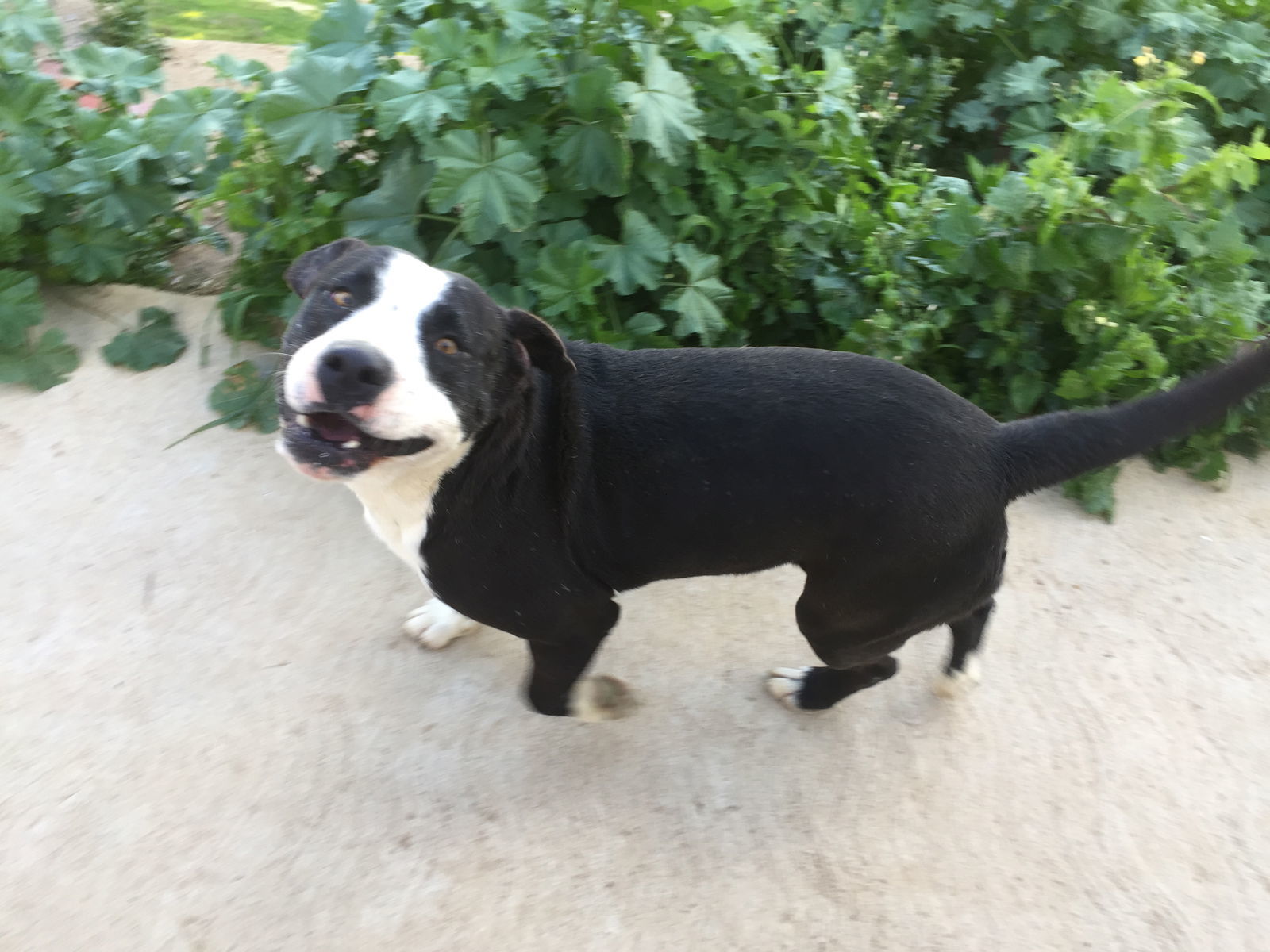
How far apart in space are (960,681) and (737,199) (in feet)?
6.26

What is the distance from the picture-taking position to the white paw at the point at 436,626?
2447mm

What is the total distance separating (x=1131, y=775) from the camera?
2.28 metres

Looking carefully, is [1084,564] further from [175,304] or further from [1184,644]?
[175,304]

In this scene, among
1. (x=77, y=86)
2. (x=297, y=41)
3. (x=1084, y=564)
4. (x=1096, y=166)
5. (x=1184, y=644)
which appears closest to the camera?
(x=1184, y=644)

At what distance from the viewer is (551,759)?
7.30ft

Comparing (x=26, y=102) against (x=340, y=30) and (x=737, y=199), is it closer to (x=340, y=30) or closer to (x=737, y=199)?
(x=340, y=30)

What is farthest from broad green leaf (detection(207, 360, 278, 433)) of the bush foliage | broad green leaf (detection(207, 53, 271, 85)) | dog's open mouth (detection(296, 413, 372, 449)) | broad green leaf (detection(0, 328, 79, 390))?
dog's open mouth (detection(296, 413, 372, 449))

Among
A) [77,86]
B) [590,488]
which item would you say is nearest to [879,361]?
[590,488]

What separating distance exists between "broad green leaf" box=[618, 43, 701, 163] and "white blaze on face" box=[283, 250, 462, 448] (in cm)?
123

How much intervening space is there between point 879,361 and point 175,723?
2111mm

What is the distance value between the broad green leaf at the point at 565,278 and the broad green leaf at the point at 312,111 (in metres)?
0.81

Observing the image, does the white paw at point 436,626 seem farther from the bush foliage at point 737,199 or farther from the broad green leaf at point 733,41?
the broad green leaf at point 733,41

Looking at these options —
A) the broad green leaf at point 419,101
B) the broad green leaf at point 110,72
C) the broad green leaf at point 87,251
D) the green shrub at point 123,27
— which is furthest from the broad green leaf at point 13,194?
the green shrub at point 123,27

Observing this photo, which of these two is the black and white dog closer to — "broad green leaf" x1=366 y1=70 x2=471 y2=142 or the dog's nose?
the dog's nose
